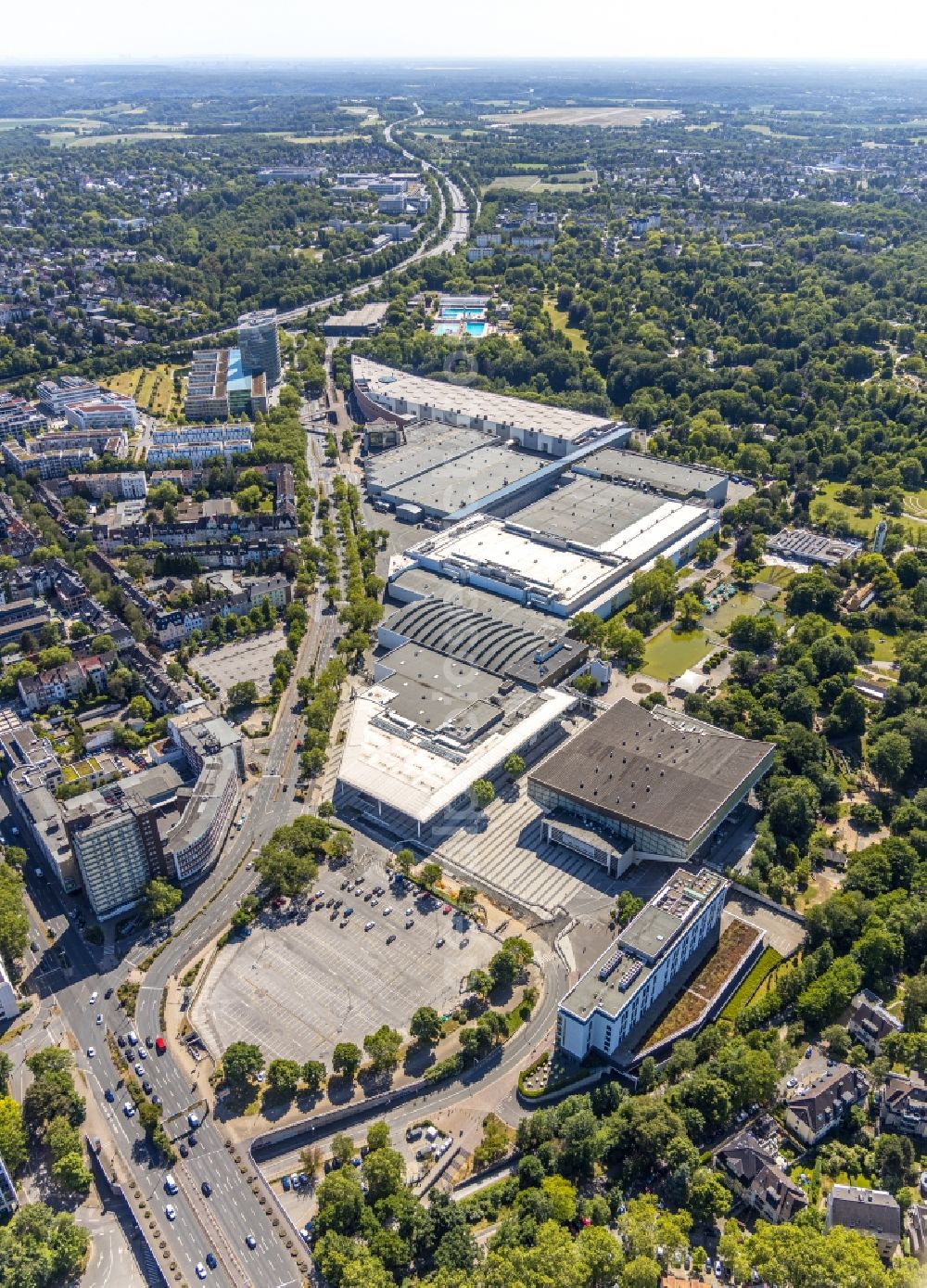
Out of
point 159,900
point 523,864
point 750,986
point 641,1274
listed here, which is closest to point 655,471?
point 523,864

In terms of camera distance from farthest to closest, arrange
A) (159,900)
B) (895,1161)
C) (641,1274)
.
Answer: (159,900), (895,1161), (641,1274)

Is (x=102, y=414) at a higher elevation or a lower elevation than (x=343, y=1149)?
higher

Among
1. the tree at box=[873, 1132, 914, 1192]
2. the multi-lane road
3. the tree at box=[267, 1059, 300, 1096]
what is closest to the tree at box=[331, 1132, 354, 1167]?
the tree at box=[267, 1059, 300, 1096]

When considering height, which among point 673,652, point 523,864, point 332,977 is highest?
point 673,652

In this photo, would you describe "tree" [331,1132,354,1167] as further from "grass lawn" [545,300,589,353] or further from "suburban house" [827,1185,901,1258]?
"grass lawn" [545,300,589,353]

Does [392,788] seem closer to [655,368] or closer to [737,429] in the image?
[737,429]

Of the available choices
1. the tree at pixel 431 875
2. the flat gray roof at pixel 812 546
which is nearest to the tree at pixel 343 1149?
the tree at pixel 431 875

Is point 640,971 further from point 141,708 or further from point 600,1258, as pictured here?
point 141,708
